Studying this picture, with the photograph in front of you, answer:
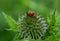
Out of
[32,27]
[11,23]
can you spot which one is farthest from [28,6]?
[32,27]

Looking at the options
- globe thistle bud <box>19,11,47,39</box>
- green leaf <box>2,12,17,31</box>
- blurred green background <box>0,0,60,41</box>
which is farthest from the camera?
blurred green background <box>0,0,60,41</box>

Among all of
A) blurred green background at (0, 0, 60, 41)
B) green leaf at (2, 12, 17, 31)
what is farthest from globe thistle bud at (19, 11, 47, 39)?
blurred green background at (0, 0, 60, 41)

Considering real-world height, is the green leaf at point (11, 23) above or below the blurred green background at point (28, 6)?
below

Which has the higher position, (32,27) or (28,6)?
(28,6)

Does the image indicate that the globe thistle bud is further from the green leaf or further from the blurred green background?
the blurred green background

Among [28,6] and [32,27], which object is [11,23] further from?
[28,6]

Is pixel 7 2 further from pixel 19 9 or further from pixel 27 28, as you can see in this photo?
pixel 27 28

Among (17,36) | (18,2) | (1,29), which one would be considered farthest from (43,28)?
(18,2)

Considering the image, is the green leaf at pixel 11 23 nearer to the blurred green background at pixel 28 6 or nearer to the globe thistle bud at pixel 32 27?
the globe thistle bud at pixel 32 27

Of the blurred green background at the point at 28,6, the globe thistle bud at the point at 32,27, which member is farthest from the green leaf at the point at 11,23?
the blurred green background at the point at 28,6
